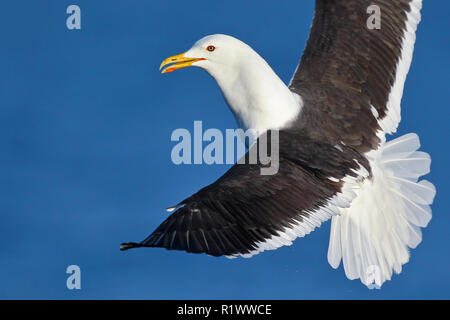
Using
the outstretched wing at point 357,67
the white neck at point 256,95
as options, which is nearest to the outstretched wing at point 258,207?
the white neck at point 256,95

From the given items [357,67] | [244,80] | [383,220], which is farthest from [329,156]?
[357,67]

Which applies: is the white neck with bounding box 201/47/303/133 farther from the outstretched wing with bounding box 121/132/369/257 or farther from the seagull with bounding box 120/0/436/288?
the outstretched wing with bounding box 121/132/369/257

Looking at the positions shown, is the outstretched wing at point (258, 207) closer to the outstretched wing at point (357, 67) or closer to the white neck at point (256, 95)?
the white neck at point (256, 95)

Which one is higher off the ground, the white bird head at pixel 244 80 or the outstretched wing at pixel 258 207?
the white bird head at pixel 244 80

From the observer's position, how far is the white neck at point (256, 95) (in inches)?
211

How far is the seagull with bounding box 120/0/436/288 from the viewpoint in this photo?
15.1 feet

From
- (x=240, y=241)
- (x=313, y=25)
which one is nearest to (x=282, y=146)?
(x=240, y=241)

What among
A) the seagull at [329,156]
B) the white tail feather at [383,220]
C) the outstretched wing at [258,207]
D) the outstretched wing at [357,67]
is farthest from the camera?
the outstretched wing at [357,67]

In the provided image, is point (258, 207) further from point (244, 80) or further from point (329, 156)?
point (244, 80)

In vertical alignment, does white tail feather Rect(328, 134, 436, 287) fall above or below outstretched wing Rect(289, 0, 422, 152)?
below

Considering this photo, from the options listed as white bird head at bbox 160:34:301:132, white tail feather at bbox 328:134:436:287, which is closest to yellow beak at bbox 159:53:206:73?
white bird head at bbox 160:34:301:132

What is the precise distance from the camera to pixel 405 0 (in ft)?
19.9

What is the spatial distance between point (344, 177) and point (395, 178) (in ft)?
2.45

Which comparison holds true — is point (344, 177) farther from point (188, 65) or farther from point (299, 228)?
point (188, 65)
